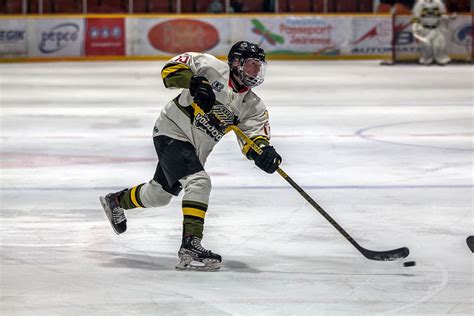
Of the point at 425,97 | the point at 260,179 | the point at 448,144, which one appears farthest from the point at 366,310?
the point at 425,97

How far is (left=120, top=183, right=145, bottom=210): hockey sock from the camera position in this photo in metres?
5.17

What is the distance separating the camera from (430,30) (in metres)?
20.4

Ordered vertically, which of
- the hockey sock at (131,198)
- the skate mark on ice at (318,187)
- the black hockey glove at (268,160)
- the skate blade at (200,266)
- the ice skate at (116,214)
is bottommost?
the skate mark on ice at (318,187)

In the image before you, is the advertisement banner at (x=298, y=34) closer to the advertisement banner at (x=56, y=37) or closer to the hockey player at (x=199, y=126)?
the advertisement banner at (x=56, y=37)

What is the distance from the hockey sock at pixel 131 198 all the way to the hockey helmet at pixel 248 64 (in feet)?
2.49

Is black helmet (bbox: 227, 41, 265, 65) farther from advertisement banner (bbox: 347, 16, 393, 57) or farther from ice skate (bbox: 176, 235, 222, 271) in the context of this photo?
advertisement banner (bbox: 347, 16, 393, 57)

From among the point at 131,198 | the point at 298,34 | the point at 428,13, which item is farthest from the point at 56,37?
the point at 131,198

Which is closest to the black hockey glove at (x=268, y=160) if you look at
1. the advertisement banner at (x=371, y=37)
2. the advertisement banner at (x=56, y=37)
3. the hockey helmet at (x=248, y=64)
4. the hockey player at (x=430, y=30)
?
the hockey helmet at (x=248, y=64)

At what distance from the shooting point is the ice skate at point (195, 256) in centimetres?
473

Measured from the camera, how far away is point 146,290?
4.38 m

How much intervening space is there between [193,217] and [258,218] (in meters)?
1.29

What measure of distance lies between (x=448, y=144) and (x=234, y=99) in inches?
189

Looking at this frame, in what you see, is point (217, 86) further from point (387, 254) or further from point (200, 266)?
point (387, 254)

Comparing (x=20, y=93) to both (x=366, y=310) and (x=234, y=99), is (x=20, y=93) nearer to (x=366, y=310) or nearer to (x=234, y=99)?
(x=234, y=99)
